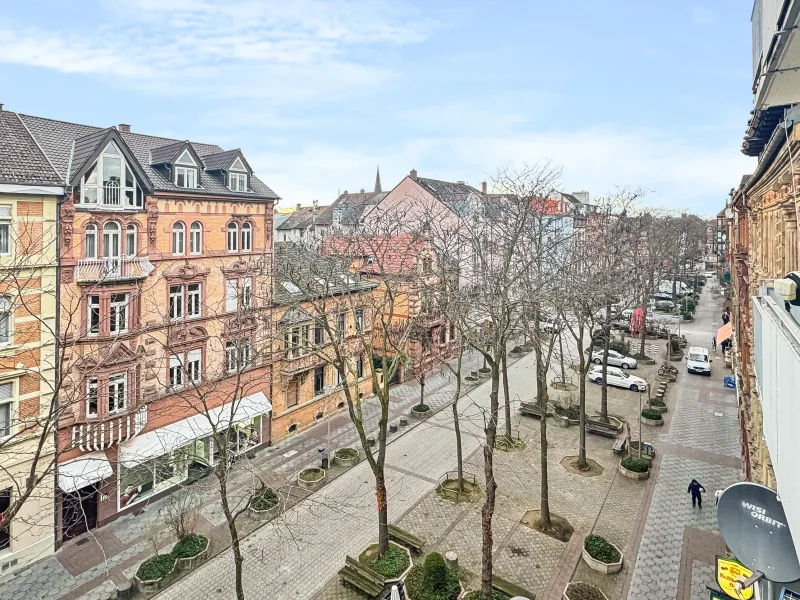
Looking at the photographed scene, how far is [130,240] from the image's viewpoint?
61.4 feet

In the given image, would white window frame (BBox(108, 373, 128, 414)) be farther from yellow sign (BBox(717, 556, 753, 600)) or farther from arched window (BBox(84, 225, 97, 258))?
yellow sign (BBox(717, 556, 753, 600))

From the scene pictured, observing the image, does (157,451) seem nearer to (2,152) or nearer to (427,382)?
(2,152)

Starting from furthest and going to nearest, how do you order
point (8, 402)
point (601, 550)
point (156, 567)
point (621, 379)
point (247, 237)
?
point (621, 379) < point (247, 237) < point (8, 402) < point (601, 550) < point (156, 567)

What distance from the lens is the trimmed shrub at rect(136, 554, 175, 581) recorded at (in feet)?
46.8

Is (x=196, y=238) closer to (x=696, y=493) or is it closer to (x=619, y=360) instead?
(x=696, y=493)

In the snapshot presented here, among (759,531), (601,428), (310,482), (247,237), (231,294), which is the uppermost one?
(247,237)

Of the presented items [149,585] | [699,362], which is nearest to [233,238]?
[149,585]

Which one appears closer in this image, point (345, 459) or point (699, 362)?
point (345, 459)

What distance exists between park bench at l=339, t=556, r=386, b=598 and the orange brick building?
17.6ft

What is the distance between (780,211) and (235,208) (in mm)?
20572

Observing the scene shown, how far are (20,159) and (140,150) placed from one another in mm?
5845

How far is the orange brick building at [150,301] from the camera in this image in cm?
1669

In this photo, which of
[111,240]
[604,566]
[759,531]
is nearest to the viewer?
[759,531]

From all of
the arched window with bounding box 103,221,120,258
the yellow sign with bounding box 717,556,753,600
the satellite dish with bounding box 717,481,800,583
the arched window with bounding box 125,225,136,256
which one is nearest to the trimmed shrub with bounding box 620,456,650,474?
the yellow sign with bounding box 717,556,753,600
